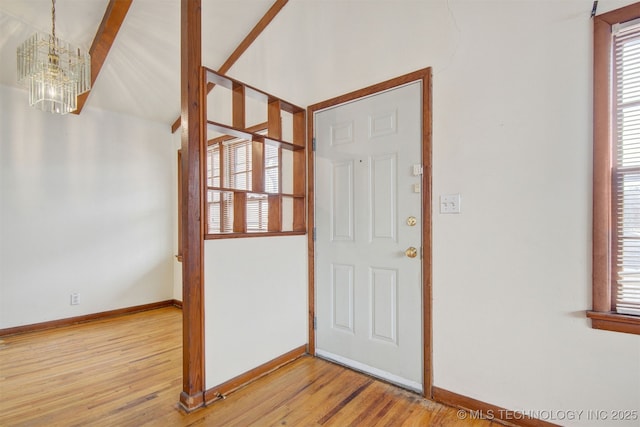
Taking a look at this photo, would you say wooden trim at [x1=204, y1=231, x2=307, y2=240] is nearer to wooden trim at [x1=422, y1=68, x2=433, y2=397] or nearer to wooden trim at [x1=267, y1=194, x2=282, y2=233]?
wooden trim at [x1=267, y1=194, x2=282, y2=233]

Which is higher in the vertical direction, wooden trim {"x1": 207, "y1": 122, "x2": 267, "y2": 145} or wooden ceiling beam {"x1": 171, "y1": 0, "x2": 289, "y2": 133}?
wooden ceiling beam {"x1": 171, "y1": 0, "x2": 289, "y2": 133}

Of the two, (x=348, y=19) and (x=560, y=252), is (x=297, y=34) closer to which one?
(x=348, y=19)

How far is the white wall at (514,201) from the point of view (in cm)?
160

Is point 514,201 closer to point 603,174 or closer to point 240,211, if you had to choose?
point 603,174

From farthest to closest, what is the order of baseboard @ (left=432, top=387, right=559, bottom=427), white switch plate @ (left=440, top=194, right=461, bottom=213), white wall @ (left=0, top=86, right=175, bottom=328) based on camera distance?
white wall @ (left=0, top=86, right=175, bottom=328) → white switch plate @ (left=440, top=194, right=461, bottom=213) → baseboard @ (left=432, top=387, right=559, bottom=427)

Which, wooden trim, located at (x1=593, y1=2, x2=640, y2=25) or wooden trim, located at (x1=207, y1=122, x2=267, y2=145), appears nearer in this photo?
wooden trim, located at (x1=593, y1=2, x2=640, y2=25)

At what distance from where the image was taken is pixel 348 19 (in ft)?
8.30

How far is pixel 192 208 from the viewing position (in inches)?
77.0

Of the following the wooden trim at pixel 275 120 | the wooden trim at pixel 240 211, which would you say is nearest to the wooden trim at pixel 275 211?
the wooden trim at pixel 240 211

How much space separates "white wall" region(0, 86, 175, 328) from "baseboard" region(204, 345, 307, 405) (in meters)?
2.62

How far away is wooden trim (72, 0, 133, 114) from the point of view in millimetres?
2600

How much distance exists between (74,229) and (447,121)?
13.4 ft

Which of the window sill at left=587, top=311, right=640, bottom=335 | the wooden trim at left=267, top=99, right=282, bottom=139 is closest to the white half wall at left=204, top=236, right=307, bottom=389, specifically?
the wooden trim at left=267, top=99, right=282, bottom=139

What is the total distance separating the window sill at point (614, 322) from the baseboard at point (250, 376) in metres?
2.01
